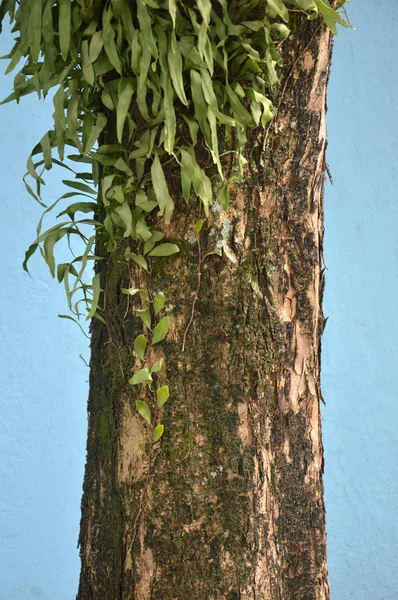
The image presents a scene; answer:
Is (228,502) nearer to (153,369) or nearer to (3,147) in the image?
(153,369)

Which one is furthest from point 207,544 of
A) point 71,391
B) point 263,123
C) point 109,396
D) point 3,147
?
point 3,147

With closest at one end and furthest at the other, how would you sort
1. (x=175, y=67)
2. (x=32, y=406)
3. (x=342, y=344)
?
1. (x=175, y=67)
2. (x=32, y=406)
3. (x=342, y=344)

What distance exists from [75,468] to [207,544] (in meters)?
1.23

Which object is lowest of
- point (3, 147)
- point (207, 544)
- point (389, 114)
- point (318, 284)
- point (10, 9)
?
point (207, 544)

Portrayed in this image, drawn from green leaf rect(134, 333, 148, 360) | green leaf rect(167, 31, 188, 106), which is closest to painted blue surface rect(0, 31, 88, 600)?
green leaf rect(134, 333, 148, 360)

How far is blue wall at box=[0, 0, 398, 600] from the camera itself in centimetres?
210

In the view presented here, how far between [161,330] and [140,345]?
3 centimetres

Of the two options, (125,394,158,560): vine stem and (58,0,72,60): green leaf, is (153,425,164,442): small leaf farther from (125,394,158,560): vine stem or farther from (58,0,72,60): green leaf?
(58,0,72,60): green leaf

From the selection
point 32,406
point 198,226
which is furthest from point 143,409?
point 32,406

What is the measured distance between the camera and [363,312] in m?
2.45

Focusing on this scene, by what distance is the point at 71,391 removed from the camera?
7.03 ft

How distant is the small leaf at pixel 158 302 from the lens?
0.97 metres

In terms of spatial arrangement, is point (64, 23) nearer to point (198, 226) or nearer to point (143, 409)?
point (198, 226)

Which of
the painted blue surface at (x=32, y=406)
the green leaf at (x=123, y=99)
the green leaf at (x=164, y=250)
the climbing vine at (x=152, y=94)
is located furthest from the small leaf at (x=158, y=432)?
the painted blue surface at (x=32, y=406)
